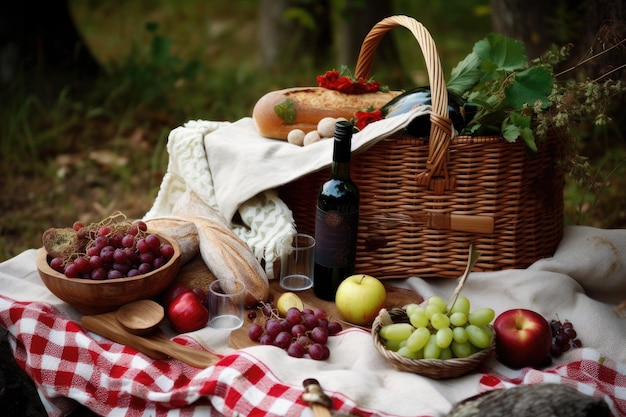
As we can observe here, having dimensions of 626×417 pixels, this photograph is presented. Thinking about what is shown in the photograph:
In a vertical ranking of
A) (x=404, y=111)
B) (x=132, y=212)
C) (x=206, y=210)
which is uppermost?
(x=404, y=111)

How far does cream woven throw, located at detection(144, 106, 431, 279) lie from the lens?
2.51 meters

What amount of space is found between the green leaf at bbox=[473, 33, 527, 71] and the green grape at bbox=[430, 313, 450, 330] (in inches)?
39.7

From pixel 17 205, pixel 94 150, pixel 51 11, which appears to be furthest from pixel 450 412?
pixel 51 11

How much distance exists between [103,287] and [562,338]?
142 cm

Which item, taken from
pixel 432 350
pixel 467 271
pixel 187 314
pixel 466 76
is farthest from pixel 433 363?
pixel 466 76

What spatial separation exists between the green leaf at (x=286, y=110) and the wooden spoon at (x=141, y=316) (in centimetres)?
90

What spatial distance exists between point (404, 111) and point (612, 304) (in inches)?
40.9

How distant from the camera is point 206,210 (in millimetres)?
2771

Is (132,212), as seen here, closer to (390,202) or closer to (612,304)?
(390,202)

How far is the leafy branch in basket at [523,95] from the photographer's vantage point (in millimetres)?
2330

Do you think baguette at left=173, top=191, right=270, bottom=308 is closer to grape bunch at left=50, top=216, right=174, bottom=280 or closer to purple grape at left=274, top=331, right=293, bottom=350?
grape bunch at left=50, top=216, right=174, bottom=280

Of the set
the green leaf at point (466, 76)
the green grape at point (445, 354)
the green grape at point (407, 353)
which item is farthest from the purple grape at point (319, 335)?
the green leaf at point (466, 76)

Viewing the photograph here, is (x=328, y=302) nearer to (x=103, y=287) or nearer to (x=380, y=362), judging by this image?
(x=380, y=362)

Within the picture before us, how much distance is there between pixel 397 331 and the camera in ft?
6.65
